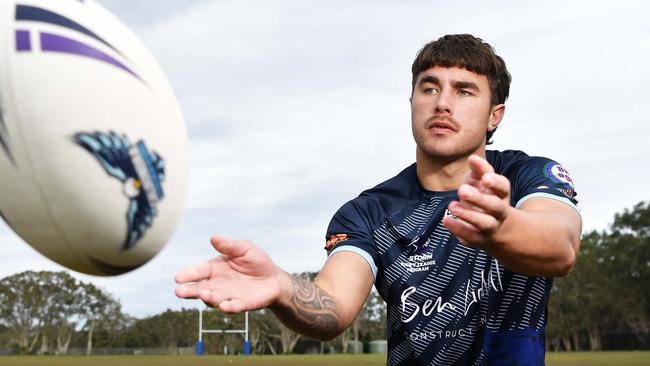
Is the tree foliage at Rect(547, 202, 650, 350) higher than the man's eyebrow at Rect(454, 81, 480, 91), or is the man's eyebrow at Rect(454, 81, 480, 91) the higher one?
the tree foliage at Rect(547, 202, 650, 350)

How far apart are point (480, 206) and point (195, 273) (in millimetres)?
1211

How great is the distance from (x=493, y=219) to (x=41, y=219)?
1864 mm

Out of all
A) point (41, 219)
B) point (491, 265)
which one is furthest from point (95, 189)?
point (491, 265)

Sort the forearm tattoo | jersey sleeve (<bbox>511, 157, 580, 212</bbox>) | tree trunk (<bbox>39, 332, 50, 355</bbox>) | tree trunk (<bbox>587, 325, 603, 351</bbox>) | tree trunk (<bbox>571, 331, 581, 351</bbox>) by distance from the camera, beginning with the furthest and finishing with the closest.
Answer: tree trunk (<bbox>39, 332, 50, 355</bbox>), tree trunk (<bbox>587, 325, 603, 351</bbox>), tree trunk (<bbox>571, 331, 581, 351</bbox>), jersey sleeve (<bbox>511, 157, 580, 212</bbox>), the forearm tattoo

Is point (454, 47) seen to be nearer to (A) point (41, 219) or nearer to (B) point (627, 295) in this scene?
(A) point (41, 219)

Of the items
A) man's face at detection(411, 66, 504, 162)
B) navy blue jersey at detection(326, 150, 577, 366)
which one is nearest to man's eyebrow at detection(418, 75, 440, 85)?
man's face at detection(411, 66, 504, 162)

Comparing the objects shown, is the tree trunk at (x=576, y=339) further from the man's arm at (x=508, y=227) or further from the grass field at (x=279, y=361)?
the man's arm at (x=508, y=227)

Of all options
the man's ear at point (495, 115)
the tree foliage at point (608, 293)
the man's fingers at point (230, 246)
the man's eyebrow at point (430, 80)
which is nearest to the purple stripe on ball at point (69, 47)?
the man's fingers at point (230, 246)

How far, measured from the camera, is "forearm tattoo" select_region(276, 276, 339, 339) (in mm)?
3721

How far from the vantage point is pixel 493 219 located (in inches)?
111

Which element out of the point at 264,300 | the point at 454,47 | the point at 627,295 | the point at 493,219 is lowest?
the point at 264,300

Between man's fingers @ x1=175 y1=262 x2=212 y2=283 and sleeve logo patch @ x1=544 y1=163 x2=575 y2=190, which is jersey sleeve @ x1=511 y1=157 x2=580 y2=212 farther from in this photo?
man's fingers @ x1=175 y1=262 x2=212 y2=283

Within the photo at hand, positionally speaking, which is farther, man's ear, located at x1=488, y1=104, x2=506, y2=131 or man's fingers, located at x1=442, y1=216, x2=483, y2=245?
man's ear, located at x1=488, y1=104, x2=506, y2=131

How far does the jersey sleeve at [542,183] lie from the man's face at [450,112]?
351 mm
